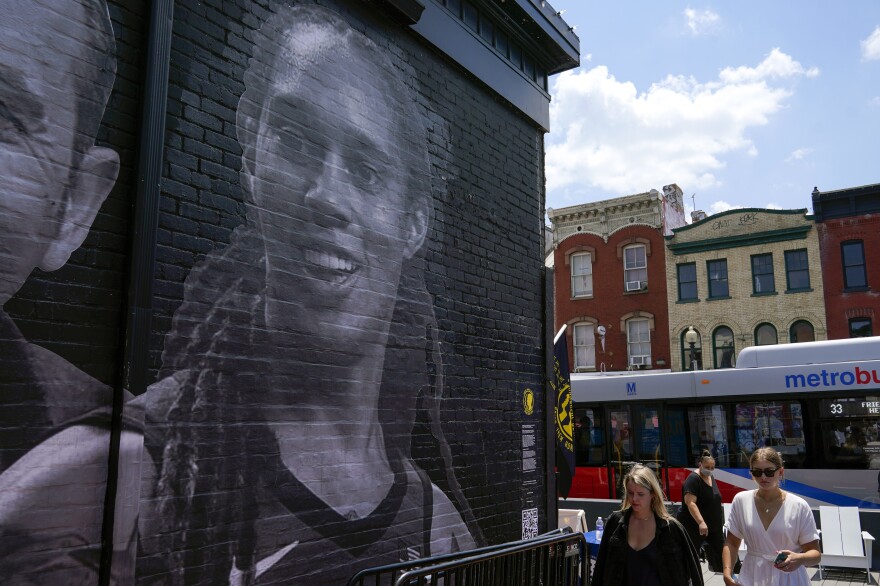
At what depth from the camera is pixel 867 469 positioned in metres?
12.5

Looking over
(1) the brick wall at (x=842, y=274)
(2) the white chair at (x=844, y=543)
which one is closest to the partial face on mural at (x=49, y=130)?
(2) the white chair at (x=844, y=543)

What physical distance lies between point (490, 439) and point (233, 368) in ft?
10.7

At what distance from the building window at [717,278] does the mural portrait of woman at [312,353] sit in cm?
2344

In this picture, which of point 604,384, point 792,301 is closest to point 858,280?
point 792,301

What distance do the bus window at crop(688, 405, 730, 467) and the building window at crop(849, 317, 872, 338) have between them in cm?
1306

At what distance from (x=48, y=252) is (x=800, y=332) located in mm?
26637

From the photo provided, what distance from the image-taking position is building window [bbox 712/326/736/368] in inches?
1053

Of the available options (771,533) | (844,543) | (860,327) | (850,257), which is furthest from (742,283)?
(771,533)

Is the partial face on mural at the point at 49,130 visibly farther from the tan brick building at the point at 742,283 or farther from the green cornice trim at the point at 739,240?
the green cornice trim at the point at 739,240

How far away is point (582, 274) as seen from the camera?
101 ft

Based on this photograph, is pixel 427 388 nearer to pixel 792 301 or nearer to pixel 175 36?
pixel 175 36

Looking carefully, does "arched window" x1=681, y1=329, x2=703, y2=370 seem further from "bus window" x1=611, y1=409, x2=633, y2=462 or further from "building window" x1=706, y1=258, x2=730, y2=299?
"bus window" x1=611, y1=409, x2=633, y2=462

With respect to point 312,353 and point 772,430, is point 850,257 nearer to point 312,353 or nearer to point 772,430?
point 772,430

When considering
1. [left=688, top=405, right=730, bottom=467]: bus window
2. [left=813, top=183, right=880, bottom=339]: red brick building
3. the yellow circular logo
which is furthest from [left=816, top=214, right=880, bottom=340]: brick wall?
the yellow circular logo
